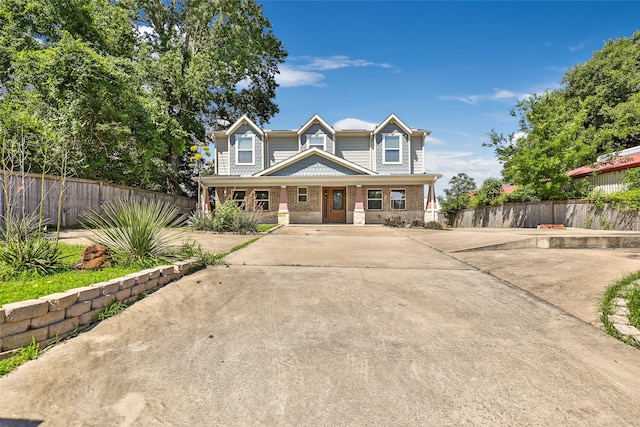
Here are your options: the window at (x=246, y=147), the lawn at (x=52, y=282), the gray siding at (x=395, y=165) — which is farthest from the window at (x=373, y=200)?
the lawn at (x=52, y=282)

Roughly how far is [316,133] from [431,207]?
8.67m

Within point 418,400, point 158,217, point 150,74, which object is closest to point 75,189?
point 158,217

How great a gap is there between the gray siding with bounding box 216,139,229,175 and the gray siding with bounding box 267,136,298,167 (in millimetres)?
2878

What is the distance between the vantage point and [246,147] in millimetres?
21109

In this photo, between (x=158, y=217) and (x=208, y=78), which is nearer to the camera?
(x=158, y=217)

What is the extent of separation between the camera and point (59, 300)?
3000 mm

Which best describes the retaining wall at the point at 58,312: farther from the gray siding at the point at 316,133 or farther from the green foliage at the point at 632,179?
the green foliage at the point at 632,179

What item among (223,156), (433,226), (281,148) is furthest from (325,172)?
(223,156)

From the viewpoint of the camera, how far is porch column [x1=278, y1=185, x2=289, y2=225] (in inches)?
758

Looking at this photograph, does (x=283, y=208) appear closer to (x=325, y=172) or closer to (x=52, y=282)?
(x=325, y=172)

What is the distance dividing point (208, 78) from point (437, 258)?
20.3 meters

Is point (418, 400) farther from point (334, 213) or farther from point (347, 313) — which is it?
point (334, 213)

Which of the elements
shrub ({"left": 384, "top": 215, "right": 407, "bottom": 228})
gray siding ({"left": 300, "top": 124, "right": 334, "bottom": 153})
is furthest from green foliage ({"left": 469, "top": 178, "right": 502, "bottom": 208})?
gray siding ({"left": 300, "top": 124, "right": 334, "bottom": 153})

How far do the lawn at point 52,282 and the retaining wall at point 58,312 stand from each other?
28cm
